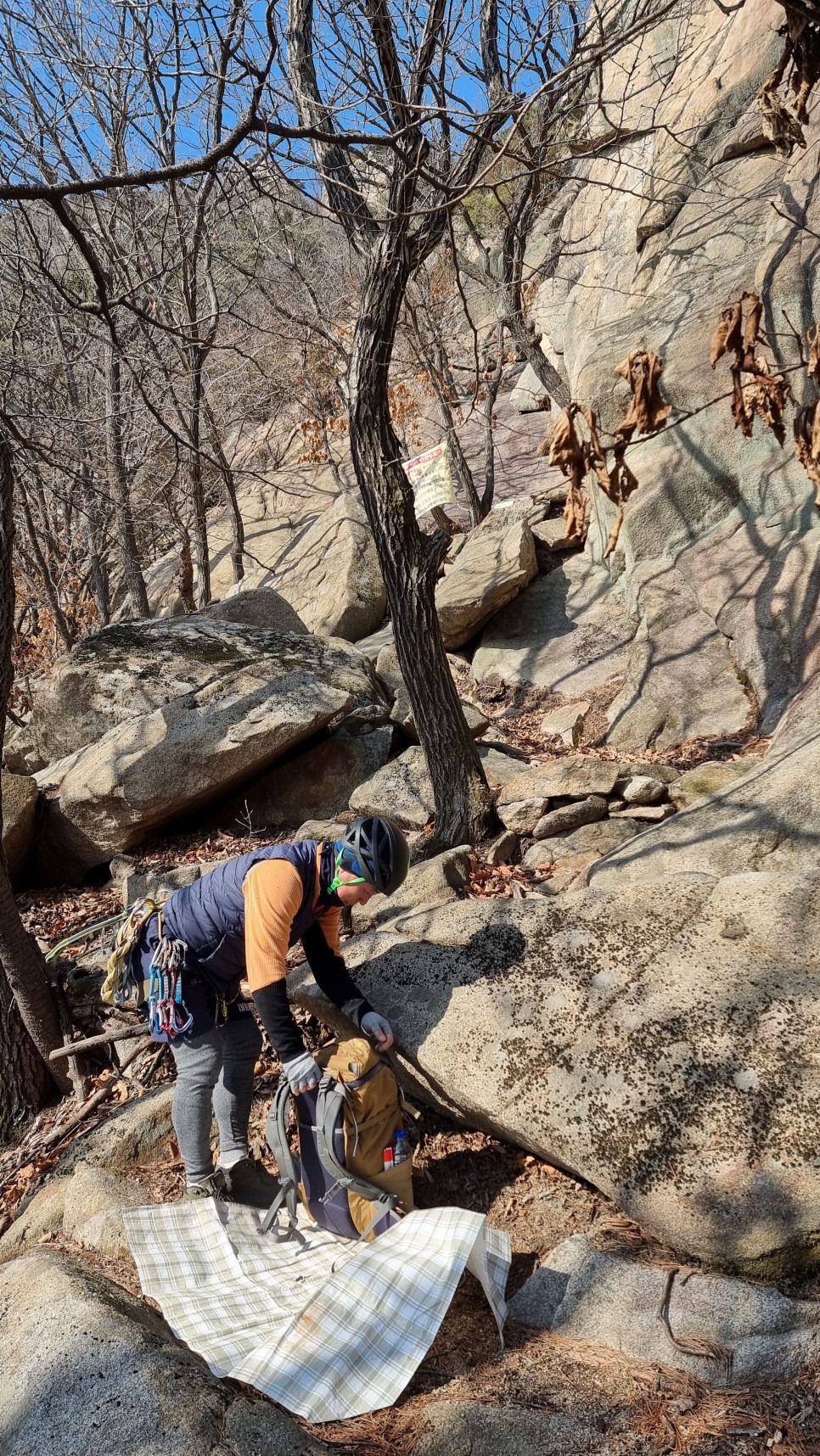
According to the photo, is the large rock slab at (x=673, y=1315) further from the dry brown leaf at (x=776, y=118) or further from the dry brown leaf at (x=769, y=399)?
the dry brown leaf at (x=776, y=118)

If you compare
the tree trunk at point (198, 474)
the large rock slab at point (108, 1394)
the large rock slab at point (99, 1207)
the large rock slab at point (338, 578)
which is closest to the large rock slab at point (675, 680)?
the large rock slab at point (338, 578)

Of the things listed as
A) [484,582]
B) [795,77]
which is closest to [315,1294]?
[795,77]

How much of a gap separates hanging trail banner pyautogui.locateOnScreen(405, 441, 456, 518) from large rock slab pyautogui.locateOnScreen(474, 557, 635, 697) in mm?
2608

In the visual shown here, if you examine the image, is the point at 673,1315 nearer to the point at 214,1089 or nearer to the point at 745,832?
the point at 214,1089

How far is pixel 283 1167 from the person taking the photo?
346 cm

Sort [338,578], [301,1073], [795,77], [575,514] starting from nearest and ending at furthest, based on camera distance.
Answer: [301,1073] → [575,514] → [795,77] → [338,578]

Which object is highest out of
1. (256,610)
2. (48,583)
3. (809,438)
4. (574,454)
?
(48,583)

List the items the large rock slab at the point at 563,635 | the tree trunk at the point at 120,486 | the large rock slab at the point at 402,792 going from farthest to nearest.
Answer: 1. the tree trunk at the point at 120,486
2. the large rock slab at the point at 563,635
3. the large rock slab at the point at 402,792

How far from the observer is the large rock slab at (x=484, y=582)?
33.7 feet

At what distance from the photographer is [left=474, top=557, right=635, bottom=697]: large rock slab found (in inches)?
375

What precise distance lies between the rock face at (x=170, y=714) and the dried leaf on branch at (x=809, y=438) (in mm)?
4144

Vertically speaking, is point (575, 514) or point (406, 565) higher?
point (406, 565)

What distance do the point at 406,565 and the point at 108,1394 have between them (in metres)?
5.10

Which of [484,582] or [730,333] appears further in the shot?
[484,582]
